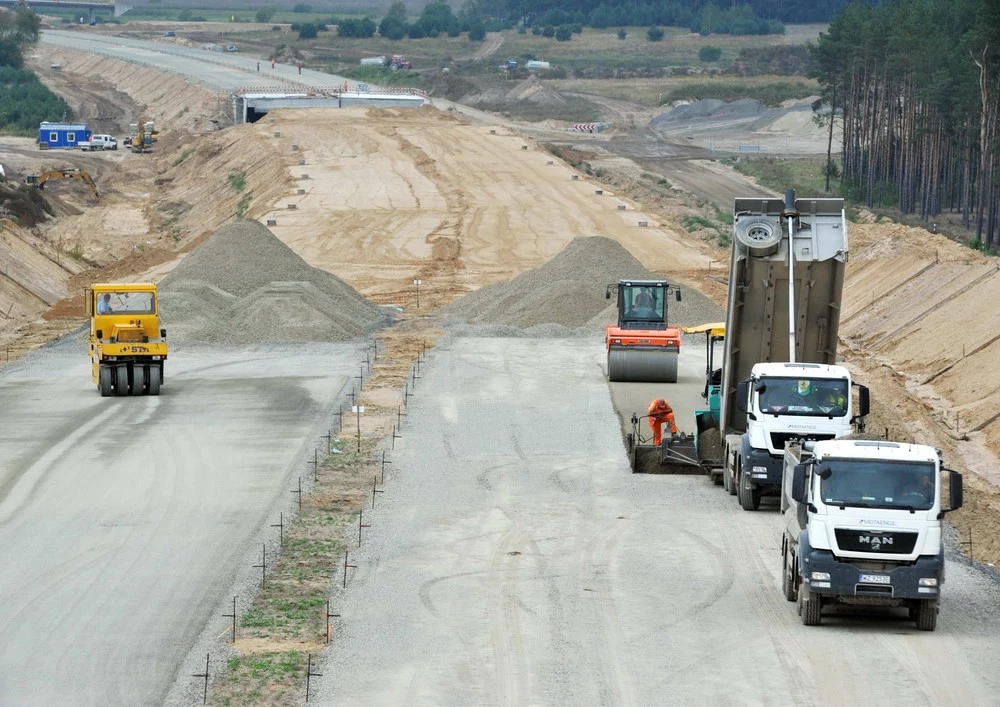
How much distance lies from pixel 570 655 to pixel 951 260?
35871 millimetres

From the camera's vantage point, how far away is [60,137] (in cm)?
11525

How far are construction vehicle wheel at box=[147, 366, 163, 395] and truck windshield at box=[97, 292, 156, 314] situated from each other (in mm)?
1440

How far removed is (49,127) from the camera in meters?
116

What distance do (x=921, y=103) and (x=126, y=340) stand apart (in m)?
64.1

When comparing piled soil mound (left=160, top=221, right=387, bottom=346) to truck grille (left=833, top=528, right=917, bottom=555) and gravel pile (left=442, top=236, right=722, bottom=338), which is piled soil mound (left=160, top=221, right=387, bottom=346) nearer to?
gravel pile (left=442, top=236, right=722, bottom=338)

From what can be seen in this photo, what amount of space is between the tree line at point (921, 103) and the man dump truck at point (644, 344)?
1235 inches

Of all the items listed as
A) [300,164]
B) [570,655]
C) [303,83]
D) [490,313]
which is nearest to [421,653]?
[570,655]

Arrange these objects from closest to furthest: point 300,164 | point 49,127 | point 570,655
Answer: point 570,655 → point 300,164 → point 49,127

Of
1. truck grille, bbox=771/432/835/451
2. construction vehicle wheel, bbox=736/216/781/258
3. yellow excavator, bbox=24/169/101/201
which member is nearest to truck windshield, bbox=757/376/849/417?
truck grille, bbox=771/432/835/451

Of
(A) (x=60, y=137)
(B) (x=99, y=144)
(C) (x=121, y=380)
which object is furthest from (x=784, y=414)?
(A) (x=60, y=137)

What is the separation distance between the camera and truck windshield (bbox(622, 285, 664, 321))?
4259 cm

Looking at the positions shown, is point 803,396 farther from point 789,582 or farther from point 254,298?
point 254,298

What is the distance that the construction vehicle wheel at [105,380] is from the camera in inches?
1556

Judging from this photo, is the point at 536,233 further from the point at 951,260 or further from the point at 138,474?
the point at 138,474
